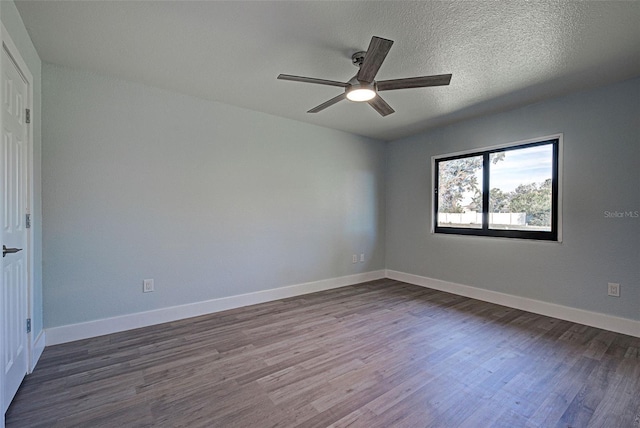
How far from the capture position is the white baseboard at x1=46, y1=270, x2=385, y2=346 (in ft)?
8.43

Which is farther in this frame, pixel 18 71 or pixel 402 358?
pixel 402 358

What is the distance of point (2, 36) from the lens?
1.57 metres

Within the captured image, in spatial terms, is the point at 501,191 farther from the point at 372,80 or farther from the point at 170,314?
the point at 170,314

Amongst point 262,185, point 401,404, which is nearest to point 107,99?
point 262,185

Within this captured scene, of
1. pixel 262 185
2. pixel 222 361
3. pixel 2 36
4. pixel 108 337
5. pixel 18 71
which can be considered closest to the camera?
pixel 2 36

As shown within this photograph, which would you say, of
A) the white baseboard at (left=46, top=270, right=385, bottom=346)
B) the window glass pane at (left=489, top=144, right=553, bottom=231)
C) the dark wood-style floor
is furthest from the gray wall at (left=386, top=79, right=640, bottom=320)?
the white baseboard at (left=46, top=270, right=385, bottom=346)

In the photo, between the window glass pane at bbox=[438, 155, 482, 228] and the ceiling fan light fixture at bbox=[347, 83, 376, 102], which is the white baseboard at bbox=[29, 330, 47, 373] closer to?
the ceiling fan light fixture at bbox=[347, 83, 376, 102]

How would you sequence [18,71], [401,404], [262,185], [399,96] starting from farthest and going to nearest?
[262,185] < [399,96] < [18,71] < [401,404]

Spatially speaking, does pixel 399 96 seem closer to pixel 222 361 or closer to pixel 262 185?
pixel 262 185

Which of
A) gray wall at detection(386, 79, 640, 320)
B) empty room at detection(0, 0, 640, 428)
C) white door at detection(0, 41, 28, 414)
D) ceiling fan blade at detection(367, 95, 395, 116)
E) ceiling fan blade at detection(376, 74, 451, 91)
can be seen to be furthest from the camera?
gray wall at detection(386, 79, 640, 320)

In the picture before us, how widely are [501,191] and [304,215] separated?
8.72 feet

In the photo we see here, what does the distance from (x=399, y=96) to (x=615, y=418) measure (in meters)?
3.05

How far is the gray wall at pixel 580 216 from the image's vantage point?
2.79 m

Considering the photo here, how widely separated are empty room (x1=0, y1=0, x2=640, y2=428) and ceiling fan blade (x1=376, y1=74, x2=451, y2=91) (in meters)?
0.02
